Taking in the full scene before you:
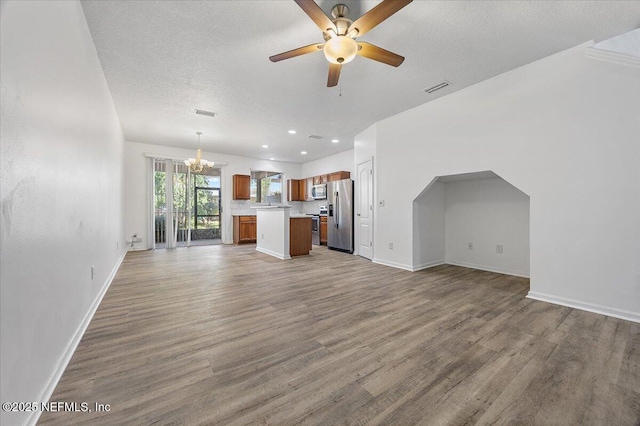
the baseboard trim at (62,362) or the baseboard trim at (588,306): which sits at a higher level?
the baseboard trim at (62,362)

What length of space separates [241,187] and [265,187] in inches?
43.1

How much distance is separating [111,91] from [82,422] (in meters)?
3.98

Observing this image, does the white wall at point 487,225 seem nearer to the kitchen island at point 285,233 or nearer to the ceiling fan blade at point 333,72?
the kitchen island at point 285,233

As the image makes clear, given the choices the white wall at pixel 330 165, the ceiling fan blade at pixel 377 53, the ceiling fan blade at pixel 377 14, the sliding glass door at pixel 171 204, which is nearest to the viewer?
the ceiling fan blade at pixel 377 14

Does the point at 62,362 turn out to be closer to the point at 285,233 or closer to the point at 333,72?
the point at 333,72

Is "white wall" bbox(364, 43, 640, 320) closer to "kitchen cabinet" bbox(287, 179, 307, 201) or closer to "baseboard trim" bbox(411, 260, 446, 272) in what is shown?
"baseboard trim" bbox(411, 260, 446, 272)

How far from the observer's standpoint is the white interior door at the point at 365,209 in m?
5.18

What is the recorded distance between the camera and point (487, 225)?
4.20m

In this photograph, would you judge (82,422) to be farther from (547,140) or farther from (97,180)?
(547,140)

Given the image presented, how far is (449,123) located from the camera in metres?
3.71

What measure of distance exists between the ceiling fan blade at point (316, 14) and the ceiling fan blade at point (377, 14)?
17 centimetres

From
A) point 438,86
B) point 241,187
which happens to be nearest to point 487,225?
point 438,86

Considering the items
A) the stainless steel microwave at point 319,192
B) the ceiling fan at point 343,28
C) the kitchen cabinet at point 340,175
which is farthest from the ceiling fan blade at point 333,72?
the stainless steel microwave at point 319,192

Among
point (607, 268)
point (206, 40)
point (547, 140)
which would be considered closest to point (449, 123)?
point (547, 140)
